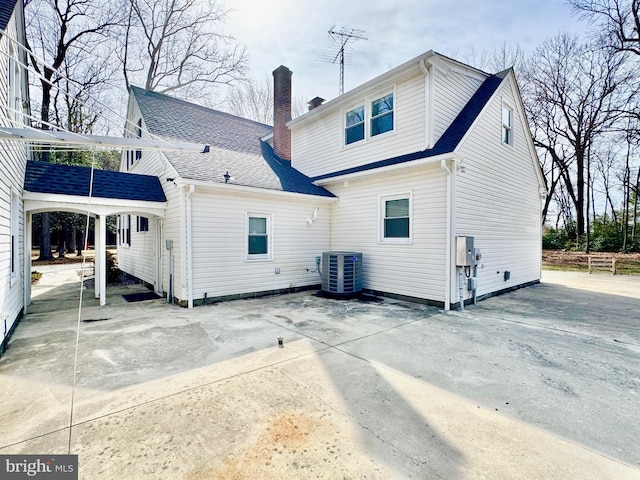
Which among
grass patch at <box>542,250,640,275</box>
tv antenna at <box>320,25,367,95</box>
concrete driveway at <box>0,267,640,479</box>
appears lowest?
concrete driveway at <box>0,267,640,479</box>

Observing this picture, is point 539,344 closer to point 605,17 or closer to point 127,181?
point 127,181

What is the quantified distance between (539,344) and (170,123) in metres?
10.6

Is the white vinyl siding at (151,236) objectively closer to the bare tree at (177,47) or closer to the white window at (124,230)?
the white window at (124,230)

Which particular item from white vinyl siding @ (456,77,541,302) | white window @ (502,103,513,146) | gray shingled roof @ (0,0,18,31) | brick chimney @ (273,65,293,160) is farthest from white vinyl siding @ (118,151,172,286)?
white window @ (502,103,513,146)

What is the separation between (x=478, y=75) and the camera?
8586 mm

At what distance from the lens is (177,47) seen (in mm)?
17766

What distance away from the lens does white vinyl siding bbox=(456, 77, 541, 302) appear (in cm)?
734

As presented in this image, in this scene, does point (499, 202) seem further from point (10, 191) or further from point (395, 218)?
point (10, 191)

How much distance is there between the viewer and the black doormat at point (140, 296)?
784 cm

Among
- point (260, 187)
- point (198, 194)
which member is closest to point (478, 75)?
point (260, 187)

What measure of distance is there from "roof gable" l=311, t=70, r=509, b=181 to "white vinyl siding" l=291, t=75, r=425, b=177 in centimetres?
33

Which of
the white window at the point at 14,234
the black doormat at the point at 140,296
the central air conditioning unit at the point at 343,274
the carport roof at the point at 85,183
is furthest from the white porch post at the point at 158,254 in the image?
the central air conditioning unit at the point at 343,274

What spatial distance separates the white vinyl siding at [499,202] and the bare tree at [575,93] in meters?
11.3

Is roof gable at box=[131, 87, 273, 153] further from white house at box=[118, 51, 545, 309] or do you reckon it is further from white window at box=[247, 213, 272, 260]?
white window at box=[247, 213, 272, 260]
